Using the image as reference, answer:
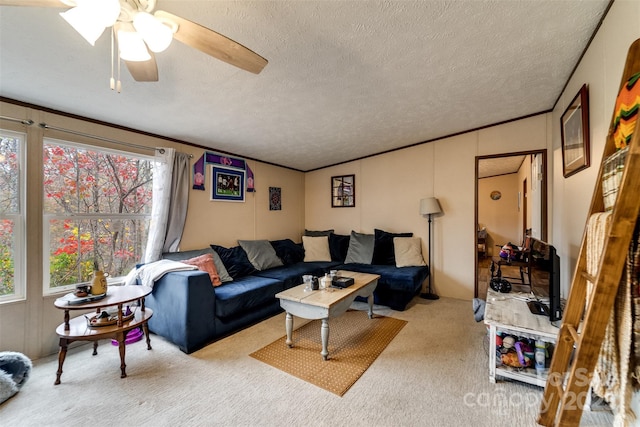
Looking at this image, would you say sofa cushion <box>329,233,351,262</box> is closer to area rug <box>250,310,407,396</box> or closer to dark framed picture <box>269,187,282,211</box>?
dark framed picture <box>269,187,282,211</box>

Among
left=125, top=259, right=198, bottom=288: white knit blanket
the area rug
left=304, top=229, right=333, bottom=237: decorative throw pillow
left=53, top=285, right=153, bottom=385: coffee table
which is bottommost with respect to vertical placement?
the area rug

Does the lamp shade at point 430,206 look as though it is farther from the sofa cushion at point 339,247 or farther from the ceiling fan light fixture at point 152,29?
the ceiling fan light fixture at point 152,29

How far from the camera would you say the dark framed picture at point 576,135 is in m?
1.96

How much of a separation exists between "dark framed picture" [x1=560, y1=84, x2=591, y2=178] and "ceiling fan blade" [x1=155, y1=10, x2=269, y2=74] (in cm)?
237

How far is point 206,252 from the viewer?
3193 mm

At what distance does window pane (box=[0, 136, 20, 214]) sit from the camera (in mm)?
2125

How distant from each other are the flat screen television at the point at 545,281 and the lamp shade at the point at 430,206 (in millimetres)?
1555

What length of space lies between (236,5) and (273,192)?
3371 mm

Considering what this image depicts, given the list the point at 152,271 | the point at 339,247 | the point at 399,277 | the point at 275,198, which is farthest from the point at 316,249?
the point at 152,271

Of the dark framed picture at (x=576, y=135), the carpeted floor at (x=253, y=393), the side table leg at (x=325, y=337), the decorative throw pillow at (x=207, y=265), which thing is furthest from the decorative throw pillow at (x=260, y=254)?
the dark framed picture at (x=576, y=135)

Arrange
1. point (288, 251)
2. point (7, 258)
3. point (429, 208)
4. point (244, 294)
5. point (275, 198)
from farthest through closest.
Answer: point (275, 198)
point (288, 251)
point (429, 208)
point (244, 294)
point (7, 258)

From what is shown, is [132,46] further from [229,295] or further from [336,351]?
[336,351]

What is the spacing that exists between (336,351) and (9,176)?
3122 mm

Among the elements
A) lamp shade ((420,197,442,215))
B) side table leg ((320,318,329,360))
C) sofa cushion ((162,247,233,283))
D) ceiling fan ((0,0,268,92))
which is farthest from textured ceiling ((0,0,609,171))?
side table leg ((320,318,329,360))
